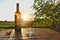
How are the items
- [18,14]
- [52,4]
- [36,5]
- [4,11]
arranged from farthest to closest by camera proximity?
[36,5] → [52,4] → [4,11] → [18,14]

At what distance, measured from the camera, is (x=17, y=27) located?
4.67 meters

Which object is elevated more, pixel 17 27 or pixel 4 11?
pixel 4 11

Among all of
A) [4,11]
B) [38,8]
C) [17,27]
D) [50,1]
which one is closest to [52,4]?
[50,1]

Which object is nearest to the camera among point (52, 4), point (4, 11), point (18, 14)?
point (18, 14)

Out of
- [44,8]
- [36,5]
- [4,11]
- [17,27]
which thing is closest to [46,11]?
[44,8]

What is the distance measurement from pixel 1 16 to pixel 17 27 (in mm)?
2904

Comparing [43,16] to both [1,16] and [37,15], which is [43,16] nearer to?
[37,15]

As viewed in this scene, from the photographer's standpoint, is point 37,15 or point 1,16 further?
point 37,15

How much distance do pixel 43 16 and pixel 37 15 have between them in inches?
15.4

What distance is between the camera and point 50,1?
33.1 ft

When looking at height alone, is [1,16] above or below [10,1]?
below

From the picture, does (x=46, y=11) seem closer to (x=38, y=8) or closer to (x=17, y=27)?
(x=38, y=8)

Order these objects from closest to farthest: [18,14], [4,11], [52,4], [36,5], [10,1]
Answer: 1. [18,14]
2. [10,1]
3. [4,11]
4. [52,4]
5. [36,5]

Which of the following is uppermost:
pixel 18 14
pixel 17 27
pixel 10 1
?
pixel 10 1
